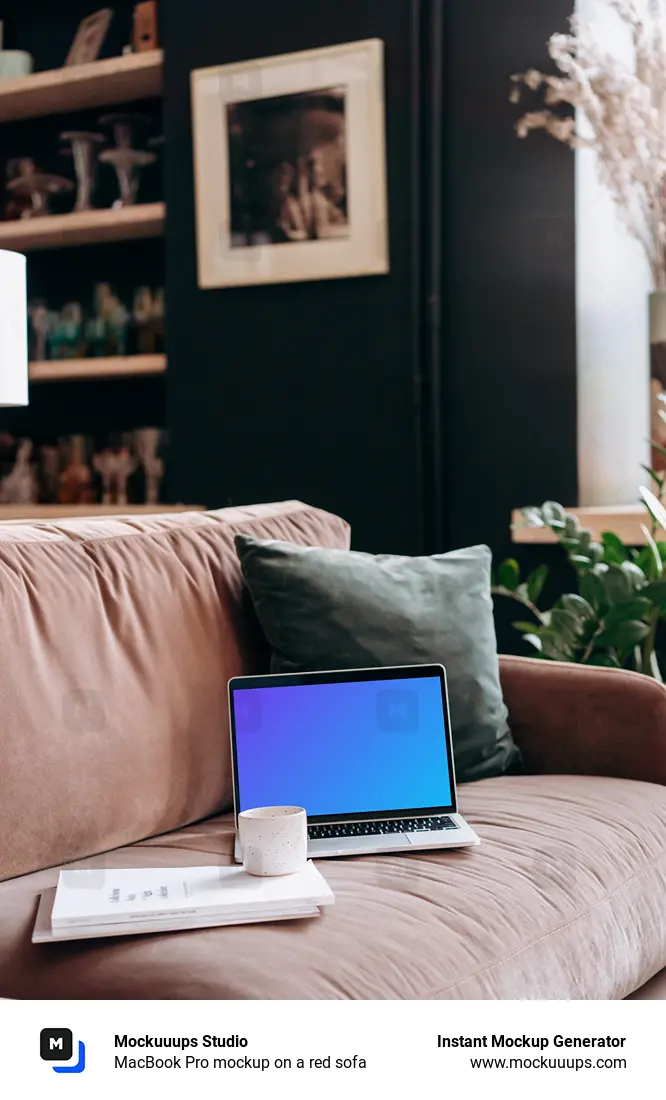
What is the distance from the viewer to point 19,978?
0.97 meters

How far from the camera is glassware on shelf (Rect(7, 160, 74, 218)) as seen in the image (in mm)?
3250

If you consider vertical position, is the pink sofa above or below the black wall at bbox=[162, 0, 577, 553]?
below

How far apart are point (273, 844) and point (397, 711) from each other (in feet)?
1.12

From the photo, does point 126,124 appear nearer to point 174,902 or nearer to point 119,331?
point 119,331

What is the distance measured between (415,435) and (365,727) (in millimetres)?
1336

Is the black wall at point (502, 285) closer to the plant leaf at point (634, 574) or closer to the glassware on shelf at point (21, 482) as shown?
the plant leaf at point (634, 574)

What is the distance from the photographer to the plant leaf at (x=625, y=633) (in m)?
1.85

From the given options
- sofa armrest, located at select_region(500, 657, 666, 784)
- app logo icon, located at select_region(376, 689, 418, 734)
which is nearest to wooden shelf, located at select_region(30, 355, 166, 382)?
sofa armrest, located at select_region(500, 657, 666, 784)
